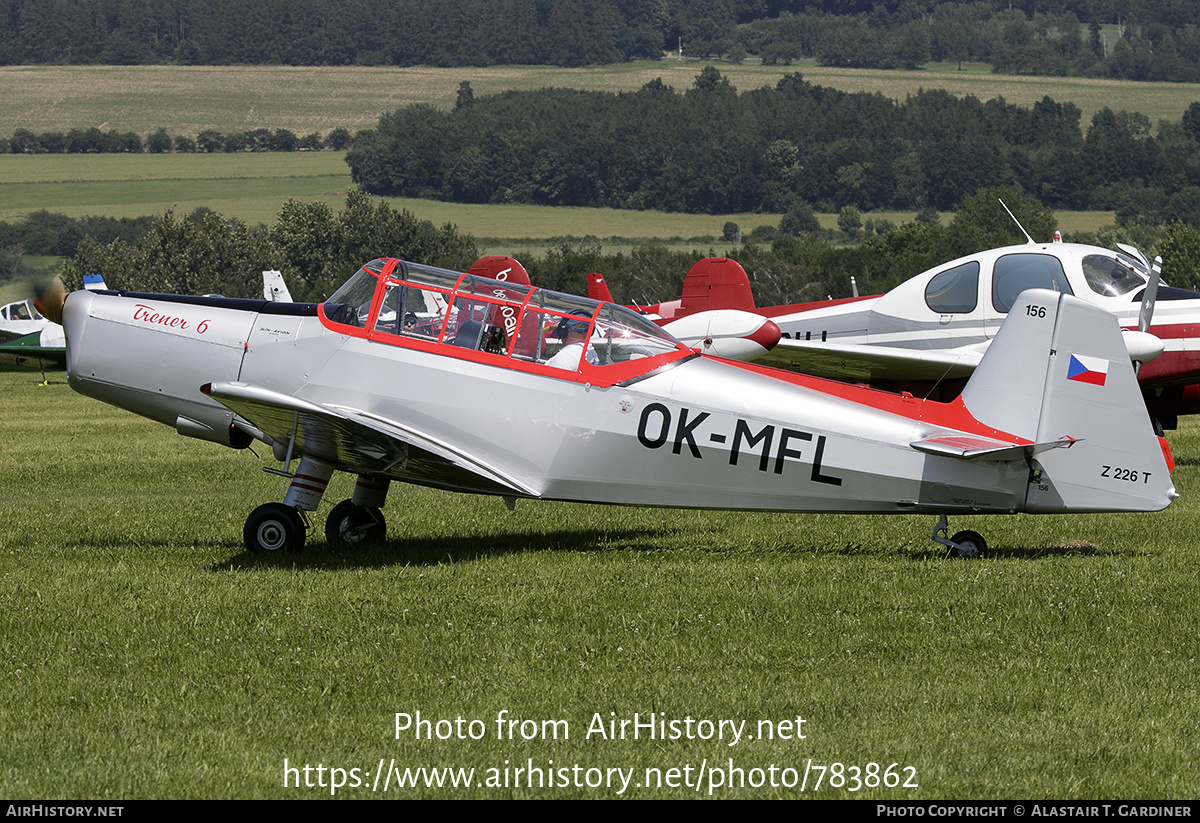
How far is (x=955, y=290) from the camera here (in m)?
14.6

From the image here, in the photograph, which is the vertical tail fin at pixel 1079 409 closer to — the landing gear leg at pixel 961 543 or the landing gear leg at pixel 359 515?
the landing gear leg at pixel 961 543

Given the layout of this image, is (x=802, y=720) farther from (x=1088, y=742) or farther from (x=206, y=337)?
(x=206, y=337)

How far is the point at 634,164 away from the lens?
132 metres

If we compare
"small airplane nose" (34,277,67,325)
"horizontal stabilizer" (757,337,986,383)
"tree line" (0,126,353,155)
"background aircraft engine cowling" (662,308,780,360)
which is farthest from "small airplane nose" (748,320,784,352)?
"tree line" (0,126,353,155)

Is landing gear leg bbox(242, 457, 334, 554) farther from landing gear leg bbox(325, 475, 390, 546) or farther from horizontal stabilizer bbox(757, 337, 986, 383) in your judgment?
horizontal stabilizer bbox(757, 337, 986, 383)

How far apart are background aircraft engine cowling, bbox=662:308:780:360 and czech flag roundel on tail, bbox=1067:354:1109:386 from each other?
19.3ft

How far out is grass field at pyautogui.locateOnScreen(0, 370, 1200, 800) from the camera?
199 inches

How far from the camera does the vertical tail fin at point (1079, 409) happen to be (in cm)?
819

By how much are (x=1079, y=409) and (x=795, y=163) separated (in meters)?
133

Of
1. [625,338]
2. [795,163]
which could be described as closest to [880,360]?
[625,338]

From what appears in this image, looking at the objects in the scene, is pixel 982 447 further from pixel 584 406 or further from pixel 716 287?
pixel 716 287

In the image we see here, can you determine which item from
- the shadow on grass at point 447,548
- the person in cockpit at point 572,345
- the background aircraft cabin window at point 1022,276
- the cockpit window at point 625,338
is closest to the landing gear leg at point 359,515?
the shadow on grass at point 447,548

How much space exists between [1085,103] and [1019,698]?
16604cm
